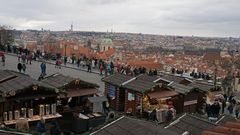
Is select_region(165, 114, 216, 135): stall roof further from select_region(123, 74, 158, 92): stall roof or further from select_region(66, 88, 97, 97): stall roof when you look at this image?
select_region(66, 88, 97, 97): stall roof

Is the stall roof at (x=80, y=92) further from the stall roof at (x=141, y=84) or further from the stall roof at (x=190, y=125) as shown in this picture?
the stall roof at (x=190, y=125)

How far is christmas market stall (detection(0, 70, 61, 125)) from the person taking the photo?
575 inches

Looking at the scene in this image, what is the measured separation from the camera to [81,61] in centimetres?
3422

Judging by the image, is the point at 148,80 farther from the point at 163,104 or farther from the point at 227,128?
the point at 227,128

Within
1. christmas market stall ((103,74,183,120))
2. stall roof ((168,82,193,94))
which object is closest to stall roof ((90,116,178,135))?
christmas market stall ((103,74,183,120))

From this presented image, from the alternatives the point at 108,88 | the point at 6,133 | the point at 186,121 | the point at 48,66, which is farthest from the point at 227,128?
the point at 48,66

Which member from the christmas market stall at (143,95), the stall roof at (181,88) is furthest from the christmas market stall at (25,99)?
the stall roof at (181,88)

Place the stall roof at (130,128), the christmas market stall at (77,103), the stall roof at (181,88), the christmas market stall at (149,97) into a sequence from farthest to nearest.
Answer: the stall roof at (181,88) → the christmas market stall at (149,97) → the christmas market stall at (77,103) → the stall roof at (130,128)

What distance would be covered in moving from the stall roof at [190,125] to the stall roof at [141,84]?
6127 mm

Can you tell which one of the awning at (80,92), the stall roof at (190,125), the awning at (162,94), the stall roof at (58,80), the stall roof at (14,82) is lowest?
the awning at (162,94)

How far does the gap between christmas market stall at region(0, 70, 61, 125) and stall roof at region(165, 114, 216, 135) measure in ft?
20.3

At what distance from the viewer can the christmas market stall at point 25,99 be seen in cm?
1460

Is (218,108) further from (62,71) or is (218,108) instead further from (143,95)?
(62,71)

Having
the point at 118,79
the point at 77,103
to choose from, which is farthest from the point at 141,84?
the point at 77,103
